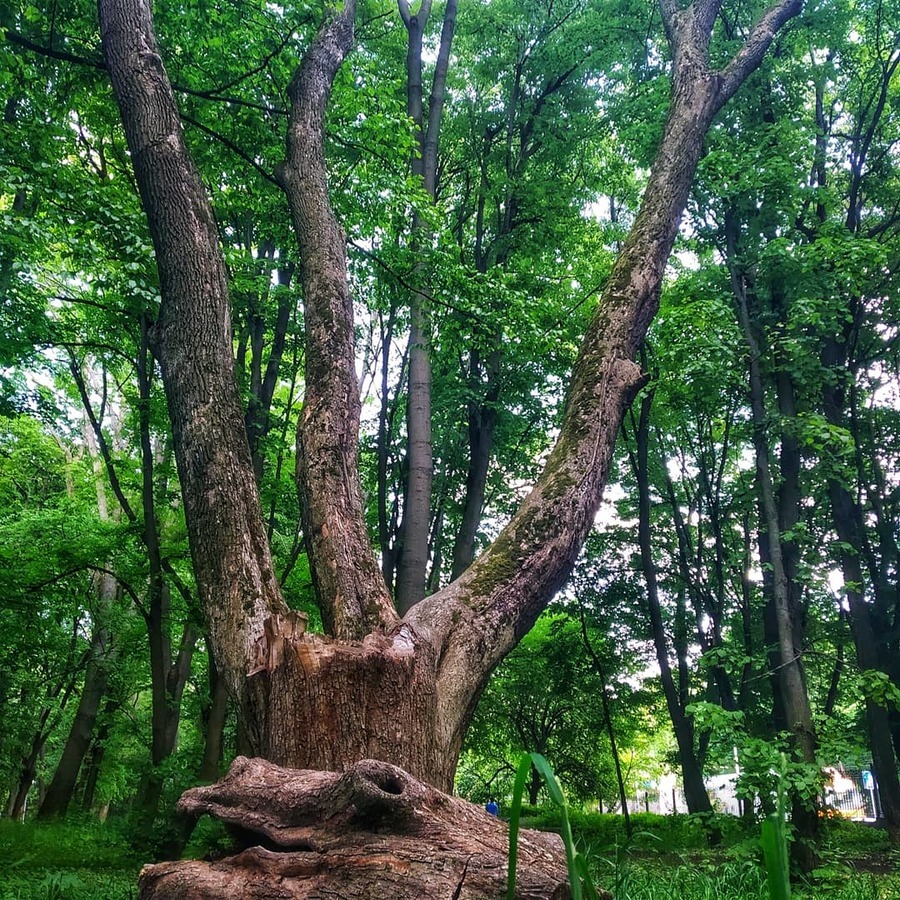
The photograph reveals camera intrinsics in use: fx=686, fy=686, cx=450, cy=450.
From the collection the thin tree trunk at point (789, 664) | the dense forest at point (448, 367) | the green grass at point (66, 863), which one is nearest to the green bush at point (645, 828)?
the thin tree trunk at point (789, 664)

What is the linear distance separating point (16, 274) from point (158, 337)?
16.0 ft

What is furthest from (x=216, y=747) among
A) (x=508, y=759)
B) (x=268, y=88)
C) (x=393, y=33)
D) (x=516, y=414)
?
(x=508, y=759)

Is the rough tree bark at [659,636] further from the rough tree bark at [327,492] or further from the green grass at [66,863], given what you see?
the green grass at [66,863]

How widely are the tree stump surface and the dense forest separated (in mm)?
403

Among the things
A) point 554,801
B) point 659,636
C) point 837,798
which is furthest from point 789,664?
point 837,798

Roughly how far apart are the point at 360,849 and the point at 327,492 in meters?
1.79

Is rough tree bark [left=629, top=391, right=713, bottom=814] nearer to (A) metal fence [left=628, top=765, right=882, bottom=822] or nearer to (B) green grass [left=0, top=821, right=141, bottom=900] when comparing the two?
(A) metal fence [left=628, top=765, right=882, bottom=822]

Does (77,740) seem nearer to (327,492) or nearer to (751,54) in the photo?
(327,492)

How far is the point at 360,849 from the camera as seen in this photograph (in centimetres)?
194

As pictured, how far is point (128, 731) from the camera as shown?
628 inches

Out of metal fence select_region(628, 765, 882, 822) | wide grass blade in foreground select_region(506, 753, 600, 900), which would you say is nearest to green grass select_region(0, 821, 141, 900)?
wide grass blade in foreground select_region(506, 753, 600, 900)

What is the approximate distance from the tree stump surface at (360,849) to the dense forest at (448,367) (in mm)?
403

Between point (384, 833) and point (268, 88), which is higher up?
point (268, 88)

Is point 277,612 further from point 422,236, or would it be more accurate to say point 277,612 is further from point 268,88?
point 268,88
